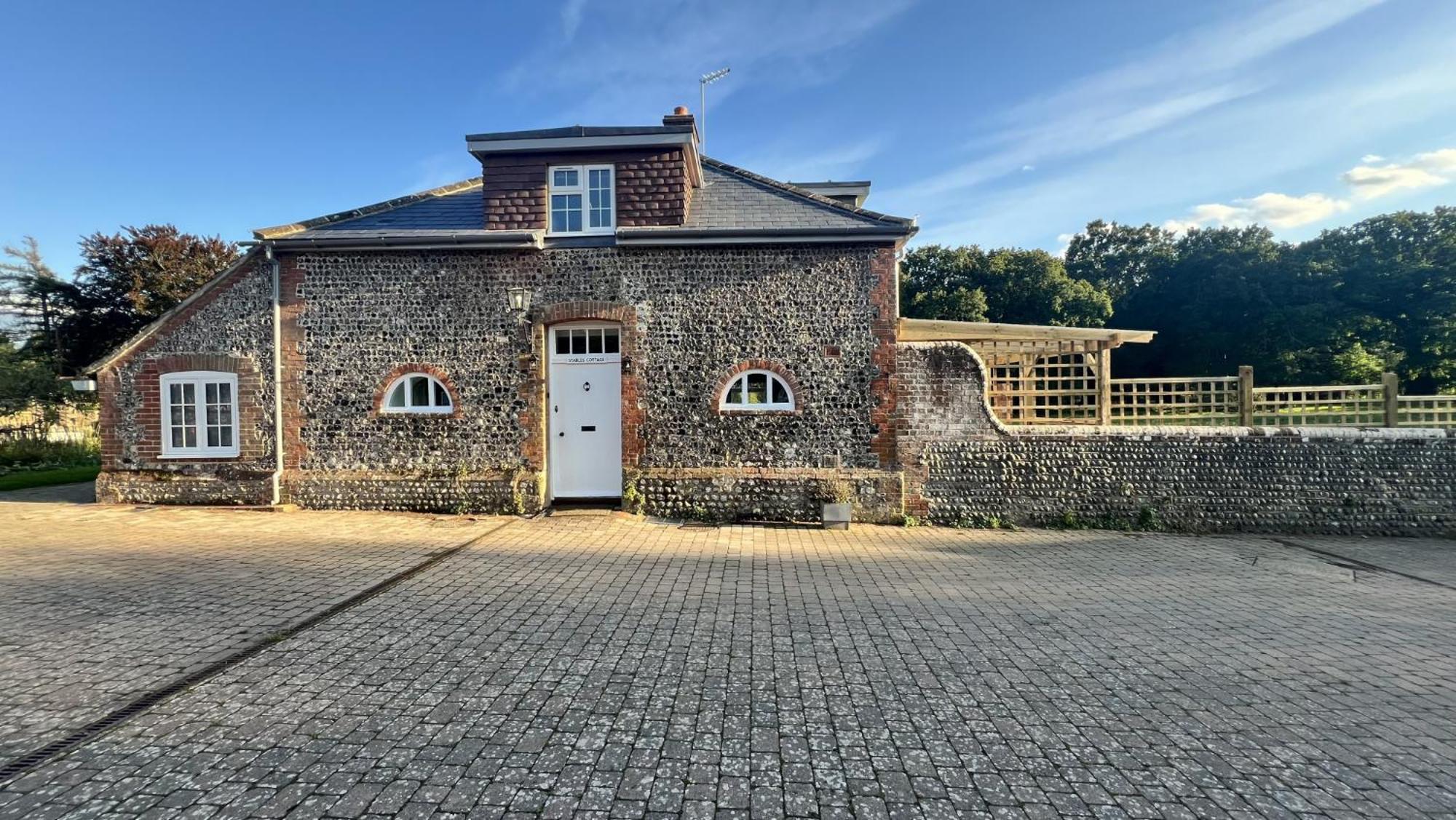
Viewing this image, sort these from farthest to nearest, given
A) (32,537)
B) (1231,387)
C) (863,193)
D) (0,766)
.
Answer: (863,193)
(1231,387)
(32,537)
(0,766)

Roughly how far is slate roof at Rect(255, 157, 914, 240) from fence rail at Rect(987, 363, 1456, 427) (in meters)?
3.72

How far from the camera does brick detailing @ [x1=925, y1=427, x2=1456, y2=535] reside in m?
9.57

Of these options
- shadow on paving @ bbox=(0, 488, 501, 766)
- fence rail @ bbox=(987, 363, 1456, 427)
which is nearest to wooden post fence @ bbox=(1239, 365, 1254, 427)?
fence rail @ bbox=(987, 363, 1456, 427)

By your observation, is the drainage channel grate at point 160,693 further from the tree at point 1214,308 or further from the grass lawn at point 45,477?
the tree at point 1214,308

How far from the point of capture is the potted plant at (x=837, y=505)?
9469 mm

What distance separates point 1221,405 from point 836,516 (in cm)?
662

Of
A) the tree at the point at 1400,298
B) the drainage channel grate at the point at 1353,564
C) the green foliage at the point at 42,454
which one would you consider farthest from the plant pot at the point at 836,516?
the tree at the point at 1400,298

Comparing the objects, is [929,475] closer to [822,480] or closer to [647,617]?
[822,480]

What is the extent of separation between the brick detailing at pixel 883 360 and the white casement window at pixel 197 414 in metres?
10.2

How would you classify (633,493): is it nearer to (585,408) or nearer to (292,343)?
(585,408)

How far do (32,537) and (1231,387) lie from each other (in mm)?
17332

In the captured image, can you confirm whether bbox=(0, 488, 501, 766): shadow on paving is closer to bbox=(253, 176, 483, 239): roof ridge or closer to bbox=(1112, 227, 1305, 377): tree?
bbox=(253, 176, 483, 239): roof ridge

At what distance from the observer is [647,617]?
5.22 meters

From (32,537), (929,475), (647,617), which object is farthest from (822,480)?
(32,537)
